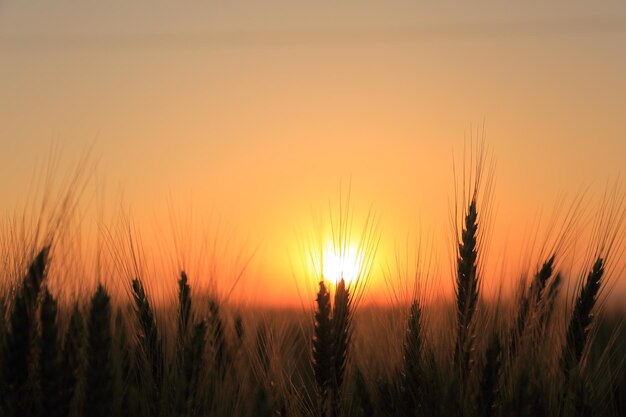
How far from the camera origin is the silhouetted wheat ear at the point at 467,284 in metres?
3.40

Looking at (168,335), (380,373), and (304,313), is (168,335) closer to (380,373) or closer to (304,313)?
(304,313)

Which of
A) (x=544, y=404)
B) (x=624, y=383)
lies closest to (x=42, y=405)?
(x=544, y=404)

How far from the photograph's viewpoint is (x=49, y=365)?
102 inches

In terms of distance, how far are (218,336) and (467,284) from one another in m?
1.26

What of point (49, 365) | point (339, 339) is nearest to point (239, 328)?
point (339, 339)

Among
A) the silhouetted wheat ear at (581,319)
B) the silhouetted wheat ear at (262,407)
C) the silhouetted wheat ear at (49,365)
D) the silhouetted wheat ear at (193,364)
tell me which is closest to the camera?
the silhouetted wheat ear at (262,407)

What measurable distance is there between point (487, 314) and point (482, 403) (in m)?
0.63

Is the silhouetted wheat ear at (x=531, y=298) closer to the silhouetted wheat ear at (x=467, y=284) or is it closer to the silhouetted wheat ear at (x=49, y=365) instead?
the silhouetted wheat ear at (x=467, y=284)

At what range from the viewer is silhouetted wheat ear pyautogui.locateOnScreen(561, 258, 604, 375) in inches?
138

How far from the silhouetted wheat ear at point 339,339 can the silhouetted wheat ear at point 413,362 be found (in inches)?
11.2

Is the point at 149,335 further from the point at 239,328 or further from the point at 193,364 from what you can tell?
the point at 239,328

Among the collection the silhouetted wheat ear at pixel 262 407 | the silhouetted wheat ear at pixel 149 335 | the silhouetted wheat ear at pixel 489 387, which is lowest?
the silhouetted wheat ear at pixel 262 407

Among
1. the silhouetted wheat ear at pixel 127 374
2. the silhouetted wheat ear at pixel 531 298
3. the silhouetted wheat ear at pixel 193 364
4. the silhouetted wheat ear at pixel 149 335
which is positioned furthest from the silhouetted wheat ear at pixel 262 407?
the silhouetted wheat ear at pixel 531 298

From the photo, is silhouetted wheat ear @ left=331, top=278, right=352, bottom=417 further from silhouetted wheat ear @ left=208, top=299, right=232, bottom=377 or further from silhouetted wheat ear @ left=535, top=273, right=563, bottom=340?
silhouetted wheat ear @ left=535, top=273, right=563, bottom=340
